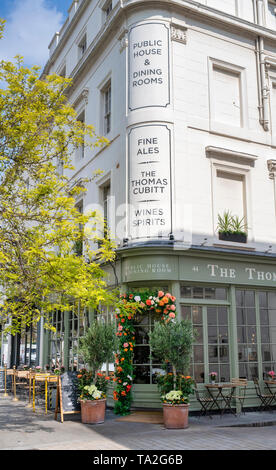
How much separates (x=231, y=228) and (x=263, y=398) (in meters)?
4.90

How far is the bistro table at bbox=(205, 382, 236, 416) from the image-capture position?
11.9m

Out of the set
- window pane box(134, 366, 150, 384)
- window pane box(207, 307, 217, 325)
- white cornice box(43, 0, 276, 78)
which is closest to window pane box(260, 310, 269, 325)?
window pane box(207, 307, 217, 325)

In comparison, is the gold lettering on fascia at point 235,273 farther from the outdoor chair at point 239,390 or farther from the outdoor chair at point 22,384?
the outdoor chair at point 22,384

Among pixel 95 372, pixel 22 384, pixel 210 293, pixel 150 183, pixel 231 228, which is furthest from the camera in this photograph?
pixel 22 384

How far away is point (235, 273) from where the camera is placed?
1337 centimetres

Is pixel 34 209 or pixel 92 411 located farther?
pixel 92 411

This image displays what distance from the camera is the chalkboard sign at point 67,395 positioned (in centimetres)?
1130

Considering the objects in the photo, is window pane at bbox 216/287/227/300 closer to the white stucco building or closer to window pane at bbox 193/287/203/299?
the white stucco building

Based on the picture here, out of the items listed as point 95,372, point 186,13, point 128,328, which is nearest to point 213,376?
point 128,328

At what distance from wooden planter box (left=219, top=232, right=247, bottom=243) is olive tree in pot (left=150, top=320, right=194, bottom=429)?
3.61 metres

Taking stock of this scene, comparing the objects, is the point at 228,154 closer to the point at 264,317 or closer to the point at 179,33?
the point at 179,33

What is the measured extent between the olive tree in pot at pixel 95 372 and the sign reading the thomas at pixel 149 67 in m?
6.57

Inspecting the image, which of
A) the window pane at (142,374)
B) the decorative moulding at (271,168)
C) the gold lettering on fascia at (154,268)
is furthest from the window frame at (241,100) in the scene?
the window pane at (142,374)

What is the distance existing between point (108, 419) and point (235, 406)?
11.6 feet
